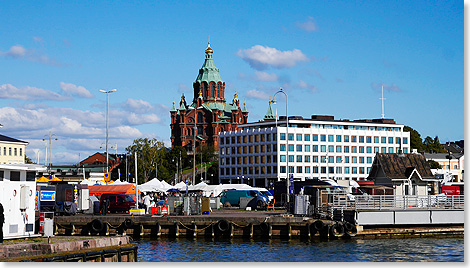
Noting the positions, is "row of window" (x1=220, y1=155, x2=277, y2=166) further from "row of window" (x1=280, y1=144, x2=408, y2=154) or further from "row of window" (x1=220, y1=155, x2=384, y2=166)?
"row of window" (x1=280, y1=144, x2=408, y2=154)

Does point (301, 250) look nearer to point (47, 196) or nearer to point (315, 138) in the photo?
point (47, 196)

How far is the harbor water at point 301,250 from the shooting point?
118 ft

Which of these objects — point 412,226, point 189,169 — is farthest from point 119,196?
point 189,169

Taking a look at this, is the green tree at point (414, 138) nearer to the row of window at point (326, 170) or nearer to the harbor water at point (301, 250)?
the row of window at point (326, 170)

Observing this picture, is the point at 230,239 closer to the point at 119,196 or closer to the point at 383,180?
the point at 119,196

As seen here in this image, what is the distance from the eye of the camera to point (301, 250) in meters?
39.7

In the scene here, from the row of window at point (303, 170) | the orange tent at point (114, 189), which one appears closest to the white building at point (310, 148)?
the row of window at point (303, 170)

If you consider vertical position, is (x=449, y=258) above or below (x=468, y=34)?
below

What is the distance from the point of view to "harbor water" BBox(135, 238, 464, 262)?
36.0 m

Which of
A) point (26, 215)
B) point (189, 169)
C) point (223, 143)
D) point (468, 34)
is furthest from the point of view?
point (189, 169)

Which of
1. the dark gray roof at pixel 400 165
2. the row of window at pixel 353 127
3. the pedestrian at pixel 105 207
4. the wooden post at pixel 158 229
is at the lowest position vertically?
the wooden post at pixel 158 229

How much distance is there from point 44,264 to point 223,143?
14443 cm

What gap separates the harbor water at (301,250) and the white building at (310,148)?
344ft

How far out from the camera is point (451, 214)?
48.5 metres
